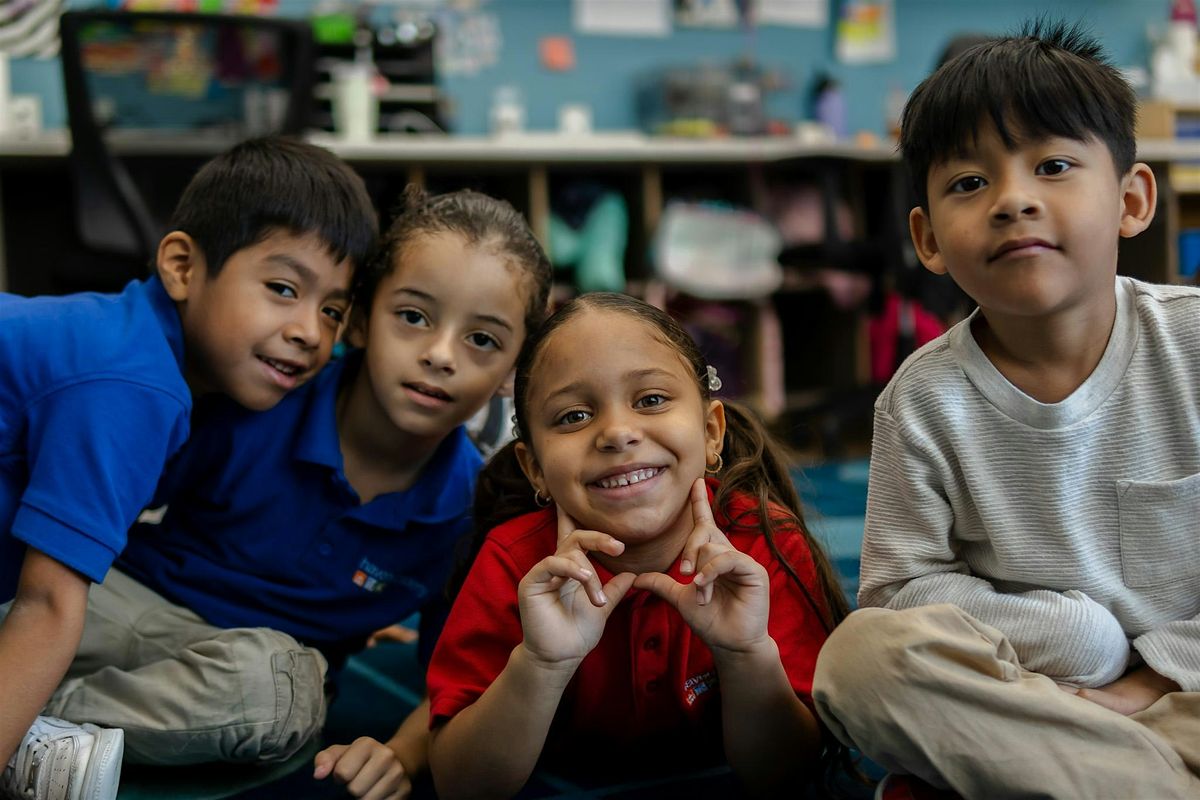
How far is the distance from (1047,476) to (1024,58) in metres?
0.34

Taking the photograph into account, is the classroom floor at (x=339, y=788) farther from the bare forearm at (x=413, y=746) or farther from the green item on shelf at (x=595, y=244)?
the green item on shelf at (x=595, y=244)

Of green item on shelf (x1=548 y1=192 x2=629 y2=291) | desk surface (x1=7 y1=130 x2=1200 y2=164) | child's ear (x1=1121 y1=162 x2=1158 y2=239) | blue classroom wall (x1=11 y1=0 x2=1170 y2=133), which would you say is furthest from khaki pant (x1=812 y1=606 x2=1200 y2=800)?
blue classroom wall (x1=11 y1=0 x2=1170 y2=133)

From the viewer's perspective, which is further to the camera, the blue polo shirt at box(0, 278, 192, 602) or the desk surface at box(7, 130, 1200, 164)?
the desk surface at box(7, 130, 1200, 164)

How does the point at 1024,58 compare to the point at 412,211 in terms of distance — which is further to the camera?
the point at 412,211

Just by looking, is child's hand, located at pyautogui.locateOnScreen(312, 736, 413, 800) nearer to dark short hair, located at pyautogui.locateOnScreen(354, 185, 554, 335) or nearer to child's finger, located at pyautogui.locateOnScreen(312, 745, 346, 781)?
child's finger, located at pyautogui.locateOnScreen(312, 745, 346, 781)

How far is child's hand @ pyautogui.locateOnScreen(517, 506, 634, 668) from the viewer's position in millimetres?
896

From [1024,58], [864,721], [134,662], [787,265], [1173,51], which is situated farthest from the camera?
[1173,51]

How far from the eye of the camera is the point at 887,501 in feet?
3.39

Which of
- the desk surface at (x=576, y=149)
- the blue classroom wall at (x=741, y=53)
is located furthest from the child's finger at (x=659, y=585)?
the blue classroom wall at (x=741, y=53)

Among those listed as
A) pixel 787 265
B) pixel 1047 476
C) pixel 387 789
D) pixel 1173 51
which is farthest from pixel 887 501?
pixel 1173 51

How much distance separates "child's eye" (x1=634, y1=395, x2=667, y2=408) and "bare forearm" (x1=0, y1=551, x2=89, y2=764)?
50 cm

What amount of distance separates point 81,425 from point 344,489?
0.31 metres

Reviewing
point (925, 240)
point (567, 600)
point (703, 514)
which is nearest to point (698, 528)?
point (703, 514)

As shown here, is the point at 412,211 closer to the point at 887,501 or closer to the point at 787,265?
the point at 887,501
